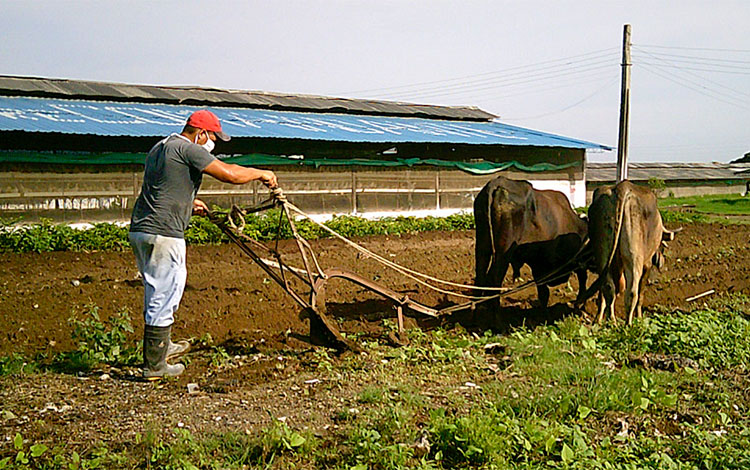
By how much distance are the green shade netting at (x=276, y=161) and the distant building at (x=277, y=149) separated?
0.10ft

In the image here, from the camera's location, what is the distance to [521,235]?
380 inches

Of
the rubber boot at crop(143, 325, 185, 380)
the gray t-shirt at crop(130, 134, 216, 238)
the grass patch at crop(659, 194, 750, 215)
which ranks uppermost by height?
the gray t-shirt at crop(130, 134, 216, 238)

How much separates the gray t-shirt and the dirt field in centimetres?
129

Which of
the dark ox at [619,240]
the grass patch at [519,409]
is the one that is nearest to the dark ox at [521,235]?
the dark ox at [619,240]

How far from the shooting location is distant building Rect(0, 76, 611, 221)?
1653 cm

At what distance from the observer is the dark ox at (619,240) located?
882 centimetres

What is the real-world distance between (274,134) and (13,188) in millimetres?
6107

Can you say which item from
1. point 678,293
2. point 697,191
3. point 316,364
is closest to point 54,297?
point 316,364

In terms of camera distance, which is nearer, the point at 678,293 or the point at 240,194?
the point at 678,293

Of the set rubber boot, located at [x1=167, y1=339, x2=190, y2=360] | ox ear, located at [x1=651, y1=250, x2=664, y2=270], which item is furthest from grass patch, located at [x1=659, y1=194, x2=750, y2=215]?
rubber boot, located at [x1=167, y1=339, x2=190, y2=360]

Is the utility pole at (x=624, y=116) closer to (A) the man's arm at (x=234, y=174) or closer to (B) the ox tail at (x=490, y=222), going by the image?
(B) the ox tail at (x=490, y=222)

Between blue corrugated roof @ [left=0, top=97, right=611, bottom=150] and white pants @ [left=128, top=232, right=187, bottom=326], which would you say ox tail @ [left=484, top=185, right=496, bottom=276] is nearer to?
white pants @ [left=128, top=232, right=187, bottom=326]

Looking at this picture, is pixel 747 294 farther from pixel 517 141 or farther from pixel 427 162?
pixel 517 141

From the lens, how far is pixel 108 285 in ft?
36.6
